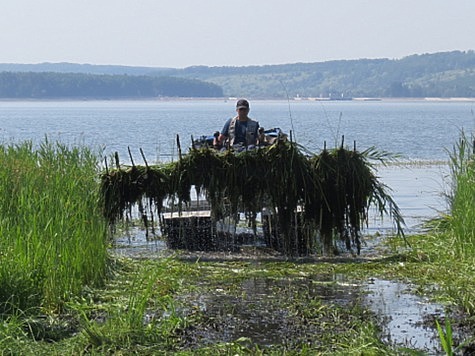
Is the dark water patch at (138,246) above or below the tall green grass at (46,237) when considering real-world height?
below

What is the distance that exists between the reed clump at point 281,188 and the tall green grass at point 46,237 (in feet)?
3.59

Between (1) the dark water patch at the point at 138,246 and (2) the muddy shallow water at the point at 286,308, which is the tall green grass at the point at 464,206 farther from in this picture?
(1) the dark water patch at the point at 138,246

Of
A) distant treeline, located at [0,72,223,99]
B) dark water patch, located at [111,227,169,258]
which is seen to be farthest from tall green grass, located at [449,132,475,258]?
distant treeline, located at [0,72,223,99]

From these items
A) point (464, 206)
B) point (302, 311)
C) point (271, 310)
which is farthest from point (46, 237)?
point (464, 206)

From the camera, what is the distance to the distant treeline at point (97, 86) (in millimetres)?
139750

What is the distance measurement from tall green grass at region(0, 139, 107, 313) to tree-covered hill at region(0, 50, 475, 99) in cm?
12005

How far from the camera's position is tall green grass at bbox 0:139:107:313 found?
337 inches

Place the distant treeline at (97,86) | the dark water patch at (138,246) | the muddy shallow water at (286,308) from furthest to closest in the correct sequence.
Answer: the distant treeline at (97,86)
the dark water patch at (138,246)
the muddy shallow water at (286,308)

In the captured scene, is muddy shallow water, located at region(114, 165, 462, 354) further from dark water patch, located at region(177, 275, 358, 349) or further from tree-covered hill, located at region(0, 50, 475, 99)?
tree-covered hill, located at region(0, 50, 475, 99)

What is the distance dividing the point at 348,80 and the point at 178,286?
5563 inches

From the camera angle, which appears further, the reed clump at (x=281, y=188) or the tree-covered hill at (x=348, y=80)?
the tree-covered hill at (x=348, y=80)

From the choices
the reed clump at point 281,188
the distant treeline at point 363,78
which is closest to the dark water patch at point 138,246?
the reed clump at point 281,188

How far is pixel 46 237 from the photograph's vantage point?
30.3ft

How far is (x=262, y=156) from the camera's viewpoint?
503 inches
